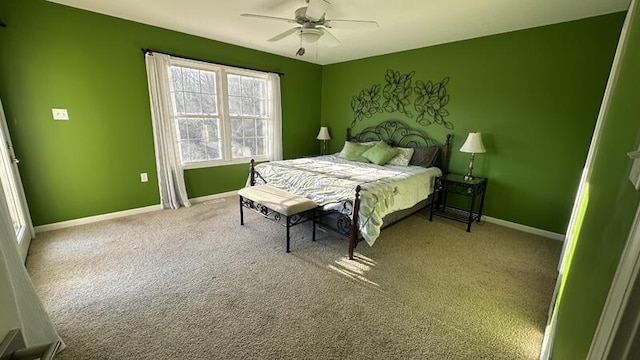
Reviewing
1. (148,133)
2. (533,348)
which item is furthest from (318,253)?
(148,133)

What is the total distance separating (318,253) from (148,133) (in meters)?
2.82

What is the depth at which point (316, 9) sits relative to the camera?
2.40m

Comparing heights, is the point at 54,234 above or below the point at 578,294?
below

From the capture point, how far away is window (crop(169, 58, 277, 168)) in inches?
147

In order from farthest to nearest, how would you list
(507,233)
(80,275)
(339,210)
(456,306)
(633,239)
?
1. (507,233)
2. (339,210)
3. (80,275)
4. (456,306)
5. (633,239)

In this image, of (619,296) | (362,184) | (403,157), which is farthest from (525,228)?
(619,296)

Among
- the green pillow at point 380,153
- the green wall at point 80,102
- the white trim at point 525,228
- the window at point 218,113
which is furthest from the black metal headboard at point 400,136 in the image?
the green wall at point 80,102

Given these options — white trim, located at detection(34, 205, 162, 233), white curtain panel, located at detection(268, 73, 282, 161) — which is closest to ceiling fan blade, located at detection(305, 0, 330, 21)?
white curtain panel, located at detection(268, 73, 282, 161)

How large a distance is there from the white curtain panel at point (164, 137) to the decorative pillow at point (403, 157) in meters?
3.16

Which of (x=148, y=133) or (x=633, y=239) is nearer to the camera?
(x=633, y=239)

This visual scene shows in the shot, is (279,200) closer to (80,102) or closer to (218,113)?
(218,113)

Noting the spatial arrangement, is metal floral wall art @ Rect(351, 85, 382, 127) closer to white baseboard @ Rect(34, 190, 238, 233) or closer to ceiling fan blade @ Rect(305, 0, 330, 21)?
ceiling fan blade @ Rect(305, 0, 330, 21)

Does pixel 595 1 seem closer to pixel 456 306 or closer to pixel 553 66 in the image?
pixel 553 66

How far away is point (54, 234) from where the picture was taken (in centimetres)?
290
